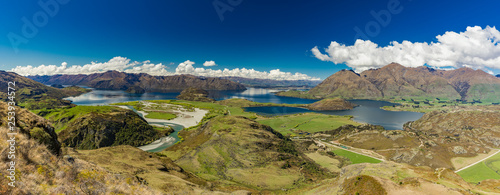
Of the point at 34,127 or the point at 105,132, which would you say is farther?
the point at 105,132

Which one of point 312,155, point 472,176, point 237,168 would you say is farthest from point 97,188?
point 472,176

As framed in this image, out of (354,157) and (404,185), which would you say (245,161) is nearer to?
(404,185)

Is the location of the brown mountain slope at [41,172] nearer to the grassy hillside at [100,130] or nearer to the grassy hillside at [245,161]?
the grassy hillside at [245,161]

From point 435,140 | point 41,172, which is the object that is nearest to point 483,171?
point 435,140

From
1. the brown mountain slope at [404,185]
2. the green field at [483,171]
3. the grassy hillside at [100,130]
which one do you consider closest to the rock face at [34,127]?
the brown mountain slope at [404,185]

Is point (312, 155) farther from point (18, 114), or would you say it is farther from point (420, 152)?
point (18, 114)

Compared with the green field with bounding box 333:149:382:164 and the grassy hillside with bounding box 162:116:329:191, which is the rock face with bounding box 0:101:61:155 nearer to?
the grassy hillside with bounding box 162:116:329:191
